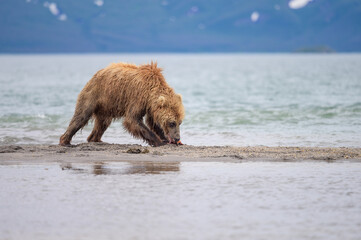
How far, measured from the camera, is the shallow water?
6.13 metres

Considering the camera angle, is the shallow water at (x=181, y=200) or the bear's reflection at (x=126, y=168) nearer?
the shallow water at (x=181, y=200)

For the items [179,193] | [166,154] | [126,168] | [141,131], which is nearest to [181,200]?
[179,193]

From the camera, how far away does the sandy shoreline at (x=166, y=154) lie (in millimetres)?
10164

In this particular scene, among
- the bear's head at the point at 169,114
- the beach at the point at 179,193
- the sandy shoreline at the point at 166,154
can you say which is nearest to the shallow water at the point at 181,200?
the beach at the point at 179,193

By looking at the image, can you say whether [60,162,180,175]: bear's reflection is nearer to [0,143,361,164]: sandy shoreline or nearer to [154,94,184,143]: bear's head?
[0,143,361,164]: sandy shoreline

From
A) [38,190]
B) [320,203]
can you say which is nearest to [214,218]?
[320,203]

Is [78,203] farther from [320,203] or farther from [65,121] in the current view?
[65,121]

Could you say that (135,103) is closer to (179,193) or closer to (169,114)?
(169,114)

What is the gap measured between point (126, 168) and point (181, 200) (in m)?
2.24

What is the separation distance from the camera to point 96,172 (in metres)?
9.03

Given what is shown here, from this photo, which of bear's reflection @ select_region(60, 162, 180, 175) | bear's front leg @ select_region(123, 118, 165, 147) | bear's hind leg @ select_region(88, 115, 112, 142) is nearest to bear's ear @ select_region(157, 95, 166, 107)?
bear's front leg @ select_region(123, 118, 165, 147)

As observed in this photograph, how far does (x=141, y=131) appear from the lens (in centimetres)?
1135

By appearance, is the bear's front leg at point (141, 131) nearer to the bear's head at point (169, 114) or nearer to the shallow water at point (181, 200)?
the bear's head at point (169, 114)

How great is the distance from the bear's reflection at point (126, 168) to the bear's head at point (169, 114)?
1.51 m
